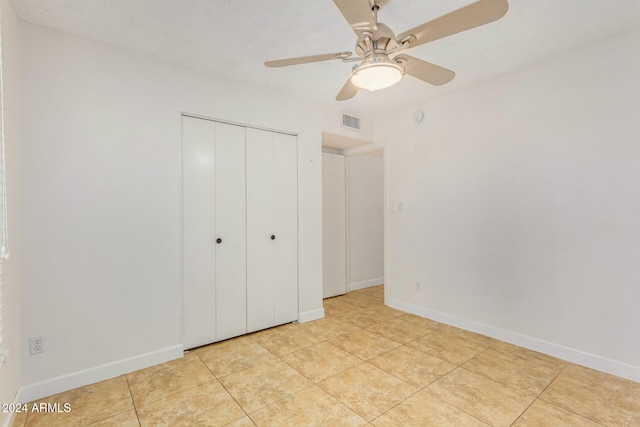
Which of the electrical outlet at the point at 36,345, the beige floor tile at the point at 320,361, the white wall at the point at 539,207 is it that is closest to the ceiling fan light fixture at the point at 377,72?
the white wall at the point at 539,207

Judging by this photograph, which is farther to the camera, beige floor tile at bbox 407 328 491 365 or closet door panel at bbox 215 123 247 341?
closet door panel at bbox 215 123 247 341

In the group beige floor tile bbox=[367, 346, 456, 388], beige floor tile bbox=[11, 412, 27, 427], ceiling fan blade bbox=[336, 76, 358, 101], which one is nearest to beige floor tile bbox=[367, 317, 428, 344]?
beige floor tile bbox=[367, 346, 456, 388]

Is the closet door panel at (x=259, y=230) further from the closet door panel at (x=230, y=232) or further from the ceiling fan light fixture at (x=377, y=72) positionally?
the ceiling fan light fixture at (x=377, y=72)

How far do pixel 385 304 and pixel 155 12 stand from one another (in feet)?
12.6

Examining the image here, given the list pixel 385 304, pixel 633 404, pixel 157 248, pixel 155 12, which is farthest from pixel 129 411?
pixel 633 404

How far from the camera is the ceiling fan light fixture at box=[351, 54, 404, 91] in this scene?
5.43 feet

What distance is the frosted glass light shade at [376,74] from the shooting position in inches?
65.2

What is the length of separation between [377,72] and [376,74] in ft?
0.05

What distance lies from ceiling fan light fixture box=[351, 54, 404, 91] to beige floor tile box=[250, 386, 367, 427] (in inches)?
80.1

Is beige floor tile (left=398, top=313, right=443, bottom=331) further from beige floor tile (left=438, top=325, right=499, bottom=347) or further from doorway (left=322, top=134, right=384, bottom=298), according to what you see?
doorway (left=322, top=134, right=384, bottom=298)

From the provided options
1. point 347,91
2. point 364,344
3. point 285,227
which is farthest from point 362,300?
point 347,91

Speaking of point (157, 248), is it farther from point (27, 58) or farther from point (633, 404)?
point (633, 404)

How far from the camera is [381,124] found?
409cm

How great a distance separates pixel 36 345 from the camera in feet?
6.78
